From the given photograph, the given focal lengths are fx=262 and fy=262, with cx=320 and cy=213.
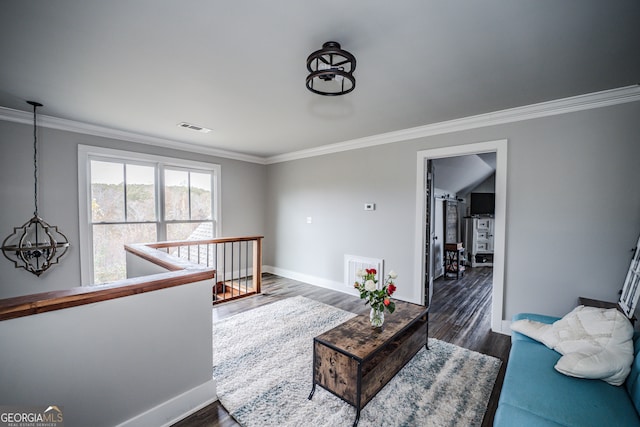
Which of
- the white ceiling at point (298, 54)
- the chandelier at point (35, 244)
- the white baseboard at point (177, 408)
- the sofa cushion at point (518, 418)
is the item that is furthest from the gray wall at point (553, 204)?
the chandelier at point (35, 244)

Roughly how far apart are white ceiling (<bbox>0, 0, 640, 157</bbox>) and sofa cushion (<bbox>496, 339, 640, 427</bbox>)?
2.14 meters

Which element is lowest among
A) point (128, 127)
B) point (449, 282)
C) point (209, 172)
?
point (449, 282)

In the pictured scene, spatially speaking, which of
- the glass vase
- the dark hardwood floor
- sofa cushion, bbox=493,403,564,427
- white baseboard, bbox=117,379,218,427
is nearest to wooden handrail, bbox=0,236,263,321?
white baseboard, bbox=117,379,218,427

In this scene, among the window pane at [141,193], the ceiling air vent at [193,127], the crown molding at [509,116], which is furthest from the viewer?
the window pane at [141,193]

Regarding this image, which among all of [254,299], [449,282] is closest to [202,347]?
[254,299]

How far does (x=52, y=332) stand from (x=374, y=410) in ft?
6.67

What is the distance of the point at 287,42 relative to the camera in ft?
5.85

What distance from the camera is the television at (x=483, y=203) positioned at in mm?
7277

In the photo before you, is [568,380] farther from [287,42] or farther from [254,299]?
[254,299]

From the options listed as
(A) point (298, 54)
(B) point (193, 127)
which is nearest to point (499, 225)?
(A) point (298, 54)

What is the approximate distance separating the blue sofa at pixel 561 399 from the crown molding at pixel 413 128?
2.18 meters

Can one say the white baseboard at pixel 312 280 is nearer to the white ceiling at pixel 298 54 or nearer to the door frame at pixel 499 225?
the door frame at pixel 499 225

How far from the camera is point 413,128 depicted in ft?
12.1

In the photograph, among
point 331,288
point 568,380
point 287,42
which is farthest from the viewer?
point 331,288
